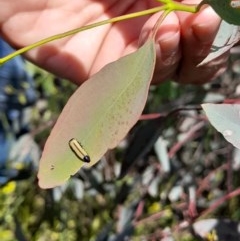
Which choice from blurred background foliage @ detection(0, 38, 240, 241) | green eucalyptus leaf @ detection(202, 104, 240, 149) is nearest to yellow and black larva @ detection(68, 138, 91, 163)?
green eucalyptus leaf @ detection(202, 104, 240, 149)

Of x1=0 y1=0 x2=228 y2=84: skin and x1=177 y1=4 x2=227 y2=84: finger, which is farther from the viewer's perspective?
x1=0 y1=0 x2=228 y2=84: skin

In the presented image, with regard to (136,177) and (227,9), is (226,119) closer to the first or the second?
(227,9)

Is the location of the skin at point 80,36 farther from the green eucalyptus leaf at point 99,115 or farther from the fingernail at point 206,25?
the green eucalyptus leaf at point 99,115

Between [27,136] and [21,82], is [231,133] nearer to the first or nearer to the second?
[27,136]

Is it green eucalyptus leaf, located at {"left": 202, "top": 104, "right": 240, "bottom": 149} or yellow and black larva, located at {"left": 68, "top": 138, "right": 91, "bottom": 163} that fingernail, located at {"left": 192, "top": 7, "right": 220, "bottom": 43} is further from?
yellow and black larva, located at {"left": 68, "top": 138, "right": 91, "bottom": 163}

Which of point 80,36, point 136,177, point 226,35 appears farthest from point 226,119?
point 136,177
